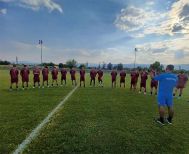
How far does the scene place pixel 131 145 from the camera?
702 cm

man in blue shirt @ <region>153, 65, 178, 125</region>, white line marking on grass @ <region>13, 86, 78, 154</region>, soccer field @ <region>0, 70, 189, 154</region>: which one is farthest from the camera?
man in blue shirt @ <region>153, 65, 178, 125</region>

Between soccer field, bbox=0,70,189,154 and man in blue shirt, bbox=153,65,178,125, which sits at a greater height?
man in blue shirt, bbox=153,65,178,125

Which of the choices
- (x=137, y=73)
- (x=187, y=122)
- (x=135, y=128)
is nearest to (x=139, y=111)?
(x=187, y=122)

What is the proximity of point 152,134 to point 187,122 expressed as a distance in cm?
279

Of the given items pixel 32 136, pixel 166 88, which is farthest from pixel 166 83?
pixel 32 136

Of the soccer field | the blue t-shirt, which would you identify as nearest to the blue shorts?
the blue t-shirt

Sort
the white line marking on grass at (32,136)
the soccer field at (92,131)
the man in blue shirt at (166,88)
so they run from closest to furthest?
the white line marking on grass at (32,136), the soccer field at (92,131), the man in blue shirt at (166,88)

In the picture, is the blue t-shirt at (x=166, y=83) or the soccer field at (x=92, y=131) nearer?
the soccer field at (x=92, y=131)

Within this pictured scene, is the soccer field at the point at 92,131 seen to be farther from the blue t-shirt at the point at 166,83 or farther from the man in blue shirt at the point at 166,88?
the blue t-shirt at the point at 166,83

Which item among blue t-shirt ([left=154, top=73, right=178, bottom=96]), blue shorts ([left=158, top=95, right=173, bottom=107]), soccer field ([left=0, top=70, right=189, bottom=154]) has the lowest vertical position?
soccer field ([left=0, top=70, right=189, bottom=154])

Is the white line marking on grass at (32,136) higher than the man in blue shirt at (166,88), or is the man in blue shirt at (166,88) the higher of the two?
the man in blue shirt at (166,88)

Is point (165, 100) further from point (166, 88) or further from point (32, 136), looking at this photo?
point (32, 136)

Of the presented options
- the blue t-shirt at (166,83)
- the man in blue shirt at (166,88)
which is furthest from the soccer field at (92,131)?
the blue t-shirt at (166,83)

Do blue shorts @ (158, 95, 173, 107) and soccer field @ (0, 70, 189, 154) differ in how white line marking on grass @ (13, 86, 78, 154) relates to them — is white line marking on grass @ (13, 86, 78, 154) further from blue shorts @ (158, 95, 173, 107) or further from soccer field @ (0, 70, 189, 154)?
blue shorts @ (158, 95, 173, 107)
